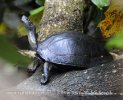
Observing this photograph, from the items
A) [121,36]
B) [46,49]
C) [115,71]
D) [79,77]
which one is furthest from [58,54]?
[121,36]

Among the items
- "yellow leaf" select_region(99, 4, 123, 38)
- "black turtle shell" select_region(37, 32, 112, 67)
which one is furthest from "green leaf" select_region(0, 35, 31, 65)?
"yellow leaf" select_region(99, 4, 123, 38)

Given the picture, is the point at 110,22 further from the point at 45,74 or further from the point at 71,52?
the point at 45,74

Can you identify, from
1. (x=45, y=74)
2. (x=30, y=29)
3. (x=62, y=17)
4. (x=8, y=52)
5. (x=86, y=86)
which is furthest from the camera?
(x=62, y=17)

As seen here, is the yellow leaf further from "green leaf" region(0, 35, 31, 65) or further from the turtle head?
"green leaf" region(0, 35, 31, 65)

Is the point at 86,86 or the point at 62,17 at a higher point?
the point at 86,86

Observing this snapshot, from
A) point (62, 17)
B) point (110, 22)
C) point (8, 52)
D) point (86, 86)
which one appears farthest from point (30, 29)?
point (8, 52)

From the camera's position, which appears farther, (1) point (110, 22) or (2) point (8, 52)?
(1) point (110, 22)

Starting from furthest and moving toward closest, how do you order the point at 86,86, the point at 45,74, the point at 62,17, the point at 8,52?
the point at 62,17 < the point at 45,74 < the point at 86,86 < the point at 8,52
